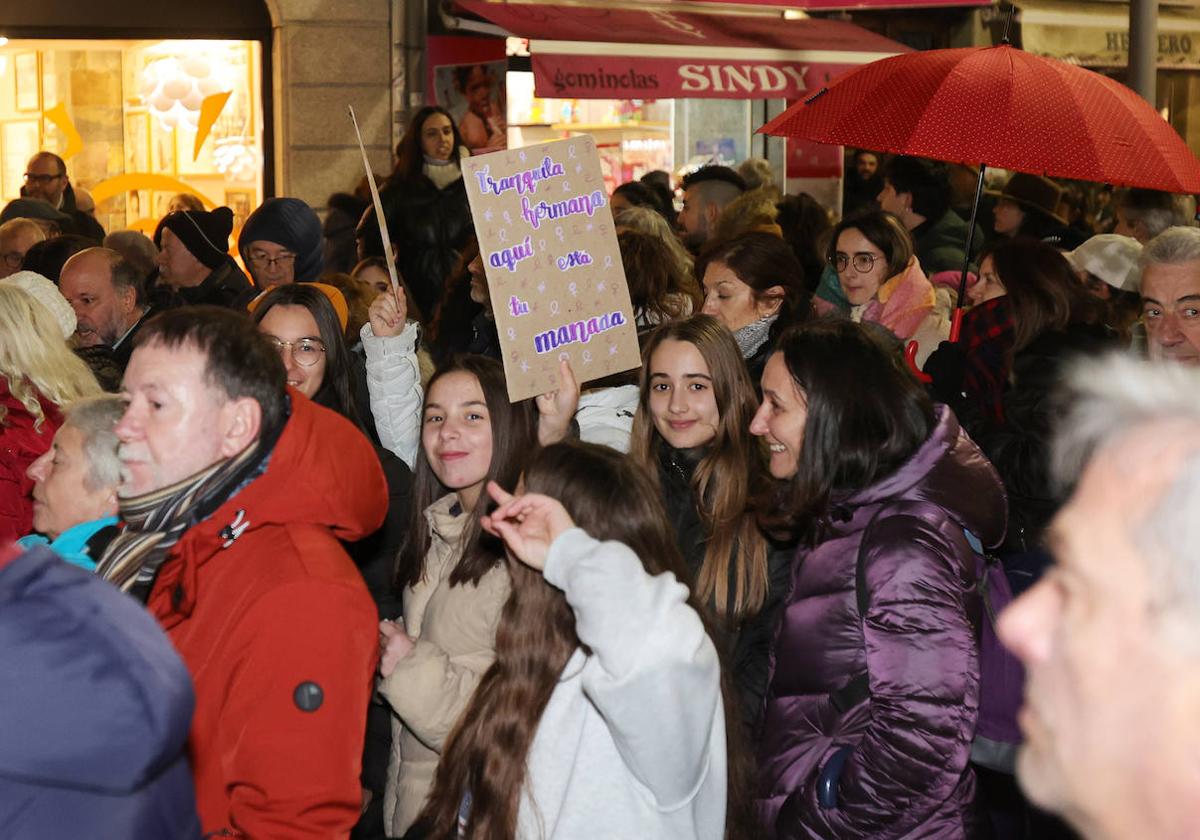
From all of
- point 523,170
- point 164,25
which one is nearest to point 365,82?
point 164,25

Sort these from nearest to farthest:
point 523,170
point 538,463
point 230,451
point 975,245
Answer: point 230,451, point 538,463, point 523,170, point 975,245

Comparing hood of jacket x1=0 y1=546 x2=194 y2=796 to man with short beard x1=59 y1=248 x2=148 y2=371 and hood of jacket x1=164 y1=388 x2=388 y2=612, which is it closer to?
hood of jacket x1=164 y1=388 x2=388 y2=612

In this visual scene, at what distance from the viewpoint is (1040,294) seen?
18.3 ft

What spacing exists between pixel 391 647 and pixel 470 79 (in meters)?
10.0

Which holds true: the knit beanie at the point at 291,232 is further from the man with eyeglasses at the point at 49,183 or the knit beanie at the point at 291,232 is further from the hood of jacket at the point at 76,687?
the hood of jacket at the point at 76,687

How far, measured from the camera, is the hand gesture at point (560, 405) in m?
4.67

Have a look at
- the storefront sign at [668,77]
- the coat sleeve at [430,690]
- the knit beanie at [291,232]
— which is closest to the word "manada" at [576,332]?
the coat sleeve at [430,690]

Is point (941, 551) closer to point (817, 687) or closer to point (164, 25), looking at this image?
point (817, 687)

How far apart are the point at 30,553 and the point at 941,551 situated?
77.3 inches

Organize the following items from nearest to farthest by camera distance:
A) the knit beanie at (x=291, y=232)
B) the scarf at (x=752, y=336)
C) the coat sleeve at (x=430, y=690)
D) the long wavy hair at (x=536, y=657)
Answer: the long wavy hair at (x=536, y=657)
the coat sleeve at (x=430, y=690)
the scarf at (x=752, y=336)
the knit beanie at (x=291, y=232)

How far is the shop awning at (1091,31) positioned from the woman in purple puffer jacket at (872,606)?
1321 cm

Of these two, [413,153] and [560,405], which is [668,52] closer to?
[413,153]

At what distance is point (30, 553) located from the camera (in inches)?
84.2

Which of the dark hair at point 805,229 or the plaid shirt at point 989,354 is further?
the dark hair at point 805,229
